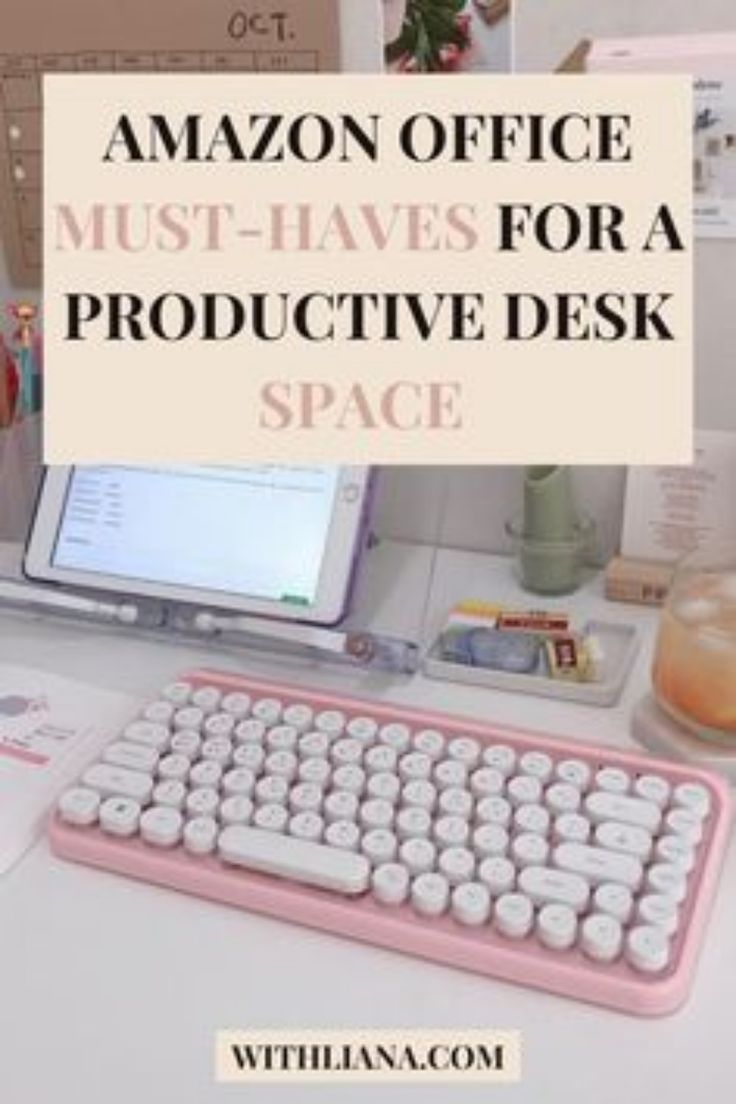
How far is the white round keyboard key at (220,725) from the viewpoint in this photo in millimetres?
655

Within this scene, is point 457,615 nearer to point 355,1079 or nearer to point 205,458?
point 205,458

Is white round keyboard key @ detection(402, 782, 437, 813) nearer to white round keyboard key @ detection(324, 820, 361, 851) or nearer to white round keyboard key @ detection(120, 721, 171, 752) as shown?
white round keyboard key @ detection(324, 820, 361, 851)

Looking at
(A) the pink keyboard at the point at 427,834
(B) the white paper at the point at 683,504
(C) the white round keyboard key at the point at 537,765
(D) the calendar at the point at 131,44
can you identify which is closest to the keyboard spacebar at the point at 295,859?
(A) the pink keyboard at the point at 427,834

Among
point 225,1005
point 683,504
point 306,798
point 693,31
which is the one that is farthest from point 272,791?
point 693,31

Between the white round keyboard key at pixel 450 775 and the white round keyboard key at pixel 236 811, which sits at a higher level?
the white round keyboard key at pixel 450 775

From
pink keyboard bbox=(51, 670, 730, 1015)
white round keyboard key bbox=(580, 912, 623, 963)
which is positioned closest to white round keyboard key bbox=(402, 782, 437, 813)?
pink keyboard bbox=(51, 670, 730, 1015)

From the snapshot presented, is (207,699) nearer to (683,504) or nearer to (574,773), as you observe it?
(574,773)

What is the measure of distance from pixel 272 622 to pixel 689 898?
315mm

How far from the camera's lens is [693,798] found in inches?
23.0

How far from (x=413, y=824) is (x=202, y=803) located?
4.2 inches

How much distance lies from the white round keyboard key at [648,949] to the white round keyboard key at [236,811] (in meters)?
0.19

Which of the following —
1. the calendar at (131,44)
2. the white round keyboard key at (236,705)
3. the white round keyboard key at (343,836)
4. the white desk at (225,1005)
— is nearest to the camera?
the white desk at (225,1005)

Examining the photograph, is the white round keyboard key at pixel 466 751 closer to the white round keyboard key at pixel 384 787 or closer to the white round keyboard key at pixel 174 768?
the white round keyboard key at pixel 384 787

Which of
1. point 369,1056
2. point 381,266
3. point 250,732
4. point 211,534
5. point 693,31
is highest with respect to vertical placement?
point 693,31
